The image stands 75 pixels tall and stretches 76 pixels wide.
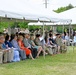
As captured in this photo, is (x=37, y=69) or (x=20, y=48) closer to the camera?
(x=37, y=69)

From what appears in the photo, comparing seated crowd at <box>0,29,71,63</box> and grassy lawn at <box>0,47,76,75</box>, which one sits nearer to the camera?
grassy lawn at <box>0,47,76,75</box>

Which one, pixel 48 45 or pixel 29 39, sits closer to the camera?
pixel 29 39

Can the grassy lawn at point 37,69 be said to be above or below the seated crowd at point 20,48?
below

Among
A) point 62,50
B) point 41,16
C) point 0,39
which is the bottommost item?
point 62,50

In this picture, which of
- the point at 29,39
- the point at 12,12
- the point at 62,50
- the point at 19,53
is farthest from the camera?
the point at 62,50

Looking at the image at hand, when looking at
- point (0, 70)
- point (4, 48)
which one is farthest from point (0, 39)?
point (0, 70)

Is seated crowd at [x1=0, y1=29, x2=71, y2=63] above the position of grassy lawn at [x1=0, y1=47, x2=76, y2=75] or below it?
above

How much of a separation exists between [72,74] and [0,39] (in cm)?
323

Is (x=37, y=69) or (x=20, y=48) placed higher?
(x=20, y=48)

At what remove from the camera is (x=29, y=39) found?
13078 mm

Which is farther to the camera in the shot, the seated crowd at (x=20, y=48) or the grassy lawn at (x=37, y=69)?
the seated crowd at (x=20, y=48)

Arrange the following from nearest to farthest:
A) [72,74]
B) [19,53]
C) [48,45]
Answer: [72,74]
[19,53]
[48,45]

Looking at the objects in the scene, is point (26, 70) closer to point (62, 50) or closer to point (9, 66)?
point (9, 66)

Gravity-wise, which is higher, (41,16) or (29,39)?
(41,16)
